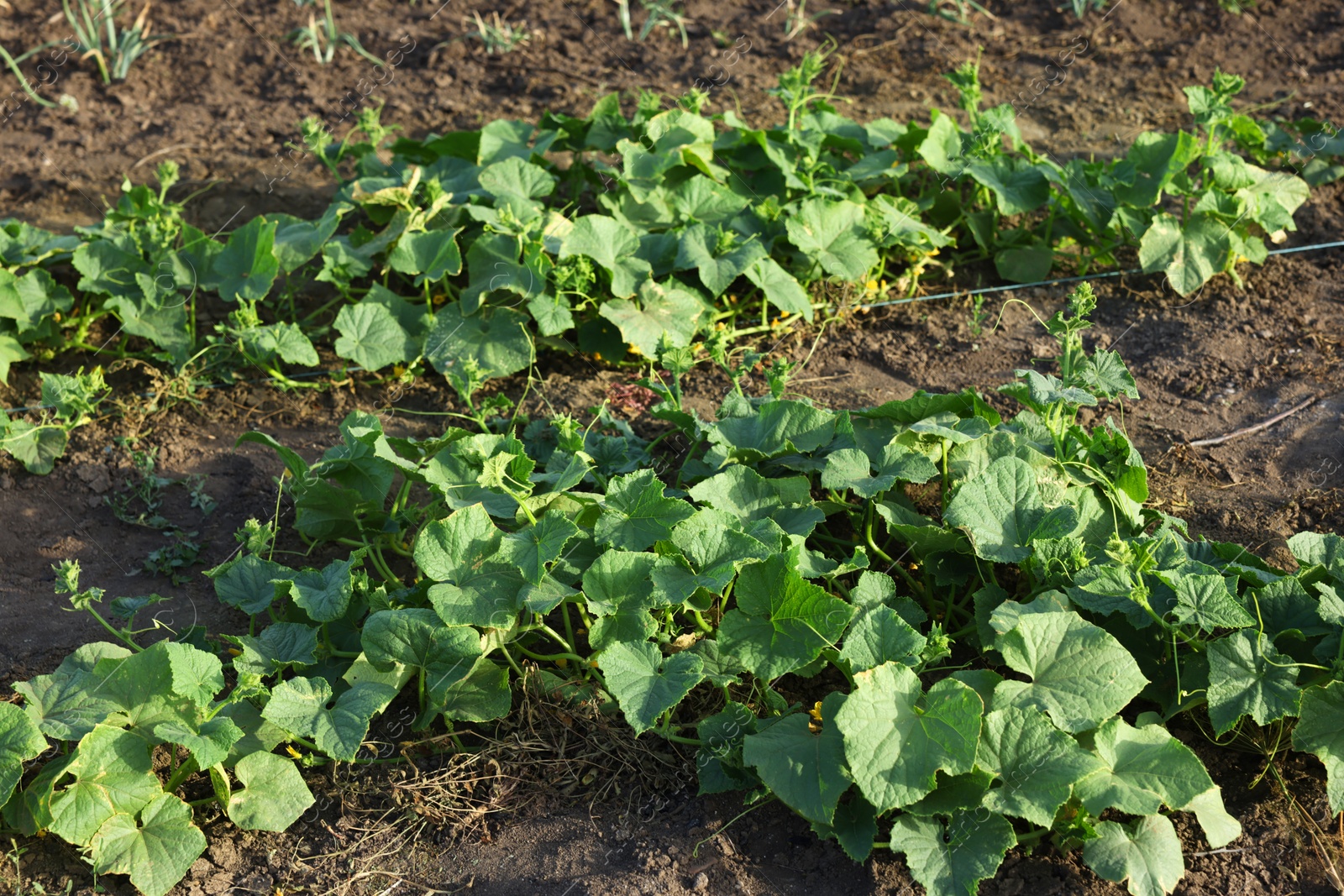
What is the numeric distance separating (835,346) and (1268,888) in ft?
6.93

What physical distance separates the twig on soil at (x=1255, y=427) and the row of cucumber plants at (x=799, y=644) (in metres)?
0.54

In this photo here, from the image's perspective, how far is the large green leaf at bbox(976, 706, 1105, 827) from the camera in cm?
218

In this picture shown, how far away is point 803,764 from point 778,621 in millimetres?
336

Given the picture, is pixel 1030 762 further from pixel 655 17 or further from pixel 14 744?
pixel 655 17

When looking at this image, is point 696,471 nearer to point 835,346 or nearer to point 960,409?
point 960,409

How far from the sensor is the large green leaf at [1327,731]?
2.32m

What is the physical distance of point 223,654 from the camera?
288cm

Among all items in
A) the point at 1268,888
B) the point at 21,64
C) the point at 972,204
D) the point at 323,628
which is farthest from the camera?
the point at 21,64

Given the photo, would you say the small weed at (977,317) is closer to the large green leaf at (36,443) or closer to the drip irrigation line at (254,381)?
the drip irrigation line at (254,381)

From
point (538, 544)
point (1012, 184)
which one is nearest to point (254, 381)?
point (538, 544)

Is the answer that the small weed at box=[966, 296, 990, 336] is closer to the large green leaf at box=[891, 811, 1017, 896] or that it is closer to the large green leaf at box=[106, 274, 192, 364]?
the large green leaf at box=[891, 811, 1017, 896]

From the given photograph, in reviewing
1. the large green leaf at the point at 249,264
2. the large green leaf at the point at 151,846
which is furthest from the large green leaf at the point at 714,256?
the large green leaf at the point at 151,846

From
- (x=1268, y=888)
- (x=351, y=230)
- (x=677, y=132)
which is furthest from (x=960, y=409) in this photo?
(x=351, y=230)

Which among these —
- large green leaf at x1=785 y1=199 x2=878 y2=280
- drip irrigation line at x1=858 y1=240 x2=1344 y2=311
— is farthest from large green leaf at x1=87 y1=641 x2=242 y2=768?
drip irrigation line at x1=858 y1=240 x2=1344 y2=311
